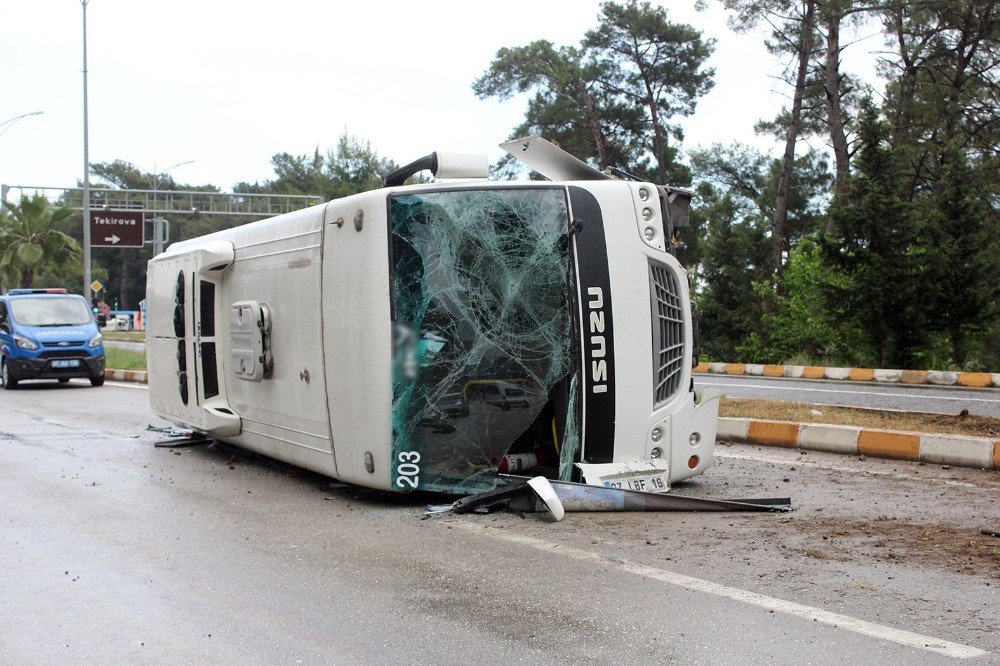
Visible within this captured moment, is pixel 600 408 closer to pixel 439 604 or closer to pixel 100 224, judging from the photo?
pixel 439 604

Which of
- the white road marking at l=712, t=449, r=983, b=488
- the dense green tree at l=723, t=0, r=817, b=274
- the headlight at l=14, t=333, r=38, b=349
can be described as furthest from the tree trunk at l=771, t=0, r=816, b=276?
the white road marking at l=712, t=449, r=983, b=488

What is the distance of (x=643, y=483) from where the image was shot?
21.5 ft

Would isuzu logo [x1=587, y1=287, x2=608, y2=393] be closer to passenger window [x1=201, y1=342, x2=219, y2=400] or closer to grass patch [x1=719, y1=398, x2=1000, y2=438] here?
passenger window [x1=201, y1=342, x2=219, y2=400]

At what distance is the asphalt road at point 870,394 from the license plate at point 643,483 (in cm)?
683

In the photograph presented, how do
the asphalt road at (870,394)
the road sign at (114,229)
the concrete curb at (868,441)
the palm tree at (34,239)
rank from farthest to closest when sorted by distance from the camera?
the palm tree at (34,239) → the road sign at (114,229) → the asphalt road at (870,394) → the concrete curb at (868,441)

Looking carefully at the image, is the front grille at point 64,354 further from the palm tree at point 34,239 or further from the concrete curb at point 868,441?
the palm tree at point 34,239

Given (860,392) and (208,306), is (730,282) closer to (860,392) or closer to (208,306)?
(860,392)

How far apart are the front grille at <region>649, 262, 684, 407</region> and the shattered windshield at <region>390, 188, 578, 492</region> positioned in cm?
62

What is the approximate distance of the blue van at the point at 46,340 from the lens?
19.2 metres

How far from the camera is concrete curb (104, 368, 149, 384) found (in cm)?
2190

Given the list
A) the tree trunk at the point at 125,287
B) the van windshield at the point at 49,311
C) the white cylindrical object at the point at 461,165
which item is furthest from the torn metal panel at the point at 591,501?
the tree trunk at the point at 125,287

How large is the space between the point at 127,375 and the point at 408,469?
18001 millimetres

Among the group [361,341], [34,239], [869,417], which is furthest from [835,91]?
[34,239]

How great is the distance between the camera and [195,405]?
941 centimetres
